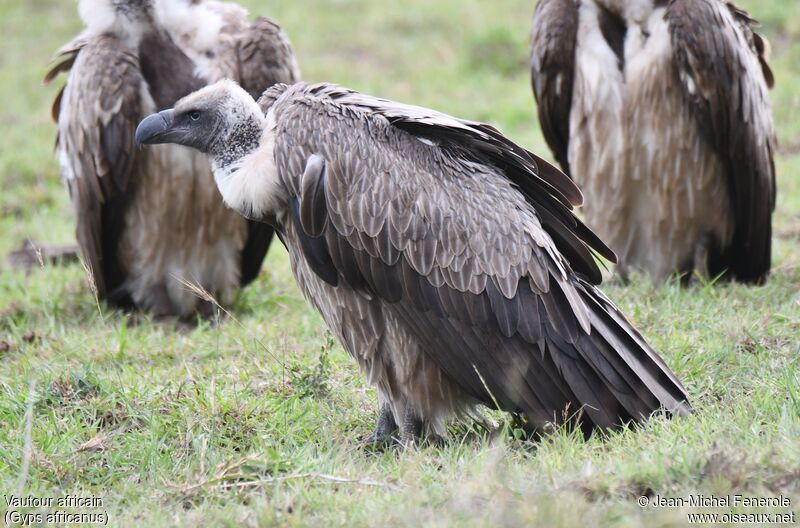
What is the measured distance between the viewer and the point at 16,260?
28.8 ft

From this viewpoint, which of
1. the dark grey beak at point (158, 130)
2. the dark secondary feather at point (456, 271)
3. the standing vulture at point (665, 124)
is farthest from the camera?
the standing vulture at point (665, 124)

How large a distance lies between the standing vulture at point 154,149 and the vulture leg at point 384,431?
8.01 feet

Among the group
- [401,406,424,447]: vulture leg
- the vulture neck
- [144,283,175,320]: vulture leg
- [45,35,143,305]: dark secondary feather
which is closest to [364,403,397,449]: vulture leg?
[401,406,424,447]: vulture leg

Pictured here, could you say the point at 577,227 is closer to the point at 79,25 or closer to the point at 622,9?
the point at 622,9

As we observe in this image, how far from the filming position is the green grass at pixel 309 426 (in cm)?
368

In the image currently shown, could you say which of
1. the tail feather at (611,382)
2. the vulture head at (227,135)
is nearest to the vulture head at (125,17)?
the vulture head at (227,135)

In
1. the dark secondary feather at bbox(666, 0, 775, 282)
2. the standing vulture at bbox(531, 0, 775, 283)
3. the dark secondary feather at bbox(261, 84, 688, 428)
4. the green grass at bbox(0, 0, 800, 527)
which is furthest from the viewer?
the standing vulture at bbox(531, 0, 775, 283)

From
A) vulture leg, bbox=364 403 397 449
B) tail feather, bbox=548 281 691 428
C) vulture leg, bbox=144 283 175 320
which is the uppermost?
tail feather, bbox=548 281 691 428

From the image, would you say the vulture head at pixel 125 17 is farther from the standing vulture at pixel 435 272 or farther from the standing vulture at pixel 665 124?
the standing vulture at pixel 435 272

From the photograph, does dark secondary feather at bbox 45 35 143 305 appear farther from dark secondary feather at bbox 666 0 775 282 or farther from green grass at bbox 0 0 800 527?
dark secondary feather at bbox 666 0 775 282

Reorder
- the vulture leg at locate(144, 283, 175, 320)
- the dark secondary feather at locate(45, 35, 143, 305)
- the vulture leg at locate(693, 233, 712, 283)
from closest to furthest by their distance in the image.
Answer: the dark secondary feather at locate(45, 35, 143, 305), the vulture leg at locate(693, 233, 712, 283), the vulture leg at locate(144, 283, 175, 320)

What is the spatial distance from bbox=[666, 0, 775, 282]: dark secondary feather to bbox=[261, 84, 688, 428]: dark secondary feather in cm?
245

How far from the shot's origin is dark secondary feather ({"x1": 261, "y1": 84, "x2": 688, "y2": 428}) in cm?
452

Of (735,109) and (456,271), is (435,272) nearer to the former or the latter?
(456,271)
